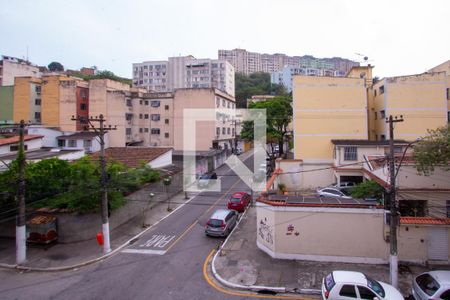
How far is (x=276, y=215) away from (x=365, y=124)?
769 inches

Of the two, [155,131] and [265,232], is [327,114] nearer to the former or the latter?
[265,232]

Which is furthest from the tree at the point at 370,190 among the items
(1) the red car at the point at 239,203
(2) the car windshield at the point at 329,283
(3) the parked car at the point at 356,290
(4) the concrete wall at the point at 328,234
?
(2) the car windshield at the point at 329,283

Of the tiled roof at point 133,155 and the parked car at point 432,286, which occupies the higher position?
the tiled roof at point 133,155

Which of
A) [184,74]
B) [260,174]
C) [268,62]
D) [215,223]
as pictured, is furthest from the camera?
[268,62]

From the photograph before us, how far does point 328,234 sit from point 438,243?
15.6ft

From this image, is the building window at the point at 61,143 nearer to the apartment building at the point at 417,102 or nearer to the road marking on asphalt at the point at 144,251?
the road marking on asphalt at the point at 144,251

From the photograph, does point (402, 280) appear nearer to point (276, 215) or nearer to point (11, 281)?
point (276, 215)

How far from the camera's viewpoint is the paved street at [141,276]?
12.8 metres

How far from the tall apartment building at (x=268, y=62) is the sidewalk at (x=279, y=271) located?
132281 mm

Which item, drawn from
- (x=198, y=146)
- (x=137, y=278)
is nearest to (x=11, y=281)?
(x=137, y=278)

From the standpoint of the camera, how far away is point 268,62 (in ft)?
514

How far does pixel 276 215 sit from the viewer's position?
50.4 ft

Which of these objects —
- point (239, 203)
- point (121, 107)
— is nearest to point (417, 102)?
point (239, 203)

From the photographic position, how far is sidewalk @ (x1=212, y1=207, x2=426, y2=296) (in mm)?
13008
